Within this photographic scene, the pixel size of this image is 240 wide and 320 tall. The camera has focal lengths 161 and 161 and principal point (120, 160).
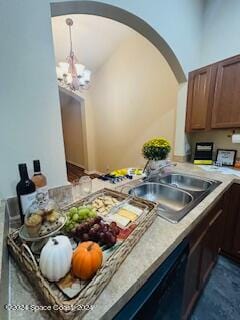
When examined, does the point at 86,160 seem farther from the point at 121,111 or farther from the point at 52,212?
the point at 52,212

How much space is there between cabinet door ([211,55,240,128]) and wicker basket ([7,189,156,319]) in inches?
60.4

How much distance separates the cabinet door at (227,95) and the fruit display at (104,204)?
144 centimetres

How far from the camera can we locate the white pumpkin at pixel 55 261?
1.51ft

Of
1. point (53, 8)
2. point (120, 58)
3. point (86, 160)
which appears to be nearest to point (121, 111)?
point (120, 58)

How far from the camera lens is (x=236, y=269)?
5.11 feet

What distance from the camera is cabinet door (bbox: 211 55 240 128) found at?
153cm

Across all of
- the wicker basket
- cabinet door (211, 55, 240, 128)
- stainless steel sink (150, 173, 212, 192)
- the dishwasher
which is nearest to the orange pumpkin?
the wicker basket

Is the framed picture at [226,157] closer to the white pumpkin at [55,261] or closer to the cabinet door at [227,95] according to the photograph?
the cabinet door at [227,95]

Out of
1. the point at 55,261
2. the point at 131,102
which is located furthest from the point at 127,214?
the point at 131,102

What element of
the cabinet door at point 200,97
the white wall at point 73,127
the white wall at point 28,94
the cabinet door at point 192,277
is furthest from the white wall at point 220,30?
the white wall at point 73,127

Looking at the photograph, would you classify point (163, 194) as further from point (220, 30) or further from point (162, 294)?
point (220, 30)

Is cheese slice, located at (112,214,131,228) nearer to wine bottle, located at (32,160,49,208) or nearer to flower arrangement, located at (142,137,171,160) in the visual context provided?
wine bottle, located at (32,160,49,208)

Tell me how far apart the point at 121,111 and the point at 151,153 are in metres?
2.08

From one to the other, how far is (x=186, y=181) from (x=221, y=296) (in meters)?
0.96
